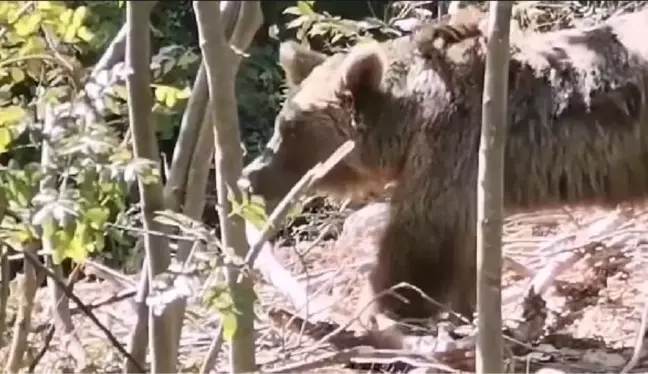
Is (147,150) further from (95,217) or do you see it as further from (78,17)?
(78,17)

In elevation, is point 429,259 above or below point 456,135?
below

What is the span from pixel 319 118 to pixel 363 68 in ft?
0.85

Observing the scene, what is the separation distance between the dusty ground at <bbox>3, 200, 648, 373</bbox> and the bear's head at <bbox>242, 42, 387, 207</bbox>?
0.26 metres

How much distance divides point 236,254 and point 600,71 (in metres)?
2.12

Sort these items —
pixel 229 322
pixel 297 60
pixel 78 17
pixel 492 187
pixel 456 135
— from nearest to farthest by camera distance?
pixel 229 322
pixel 492 187
pixel 78 17
pixel 456 135
pixel 297 60

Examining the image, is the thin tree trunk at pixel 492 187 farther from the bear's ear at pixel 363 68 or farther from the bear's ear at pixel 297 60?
the bear's ear at pixel 297 60

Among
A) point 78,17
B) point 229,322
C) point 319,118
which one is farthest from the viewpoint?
point 319,118

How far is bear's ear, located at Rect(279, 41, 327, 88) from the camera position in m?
4.00

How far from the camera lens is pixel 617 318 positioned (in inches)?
147

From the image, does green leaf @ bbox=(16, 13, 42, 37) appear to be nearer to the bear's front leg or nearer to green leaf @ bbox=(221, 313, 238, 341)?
green leaf @ bbox=(221, 313, 238, 341)

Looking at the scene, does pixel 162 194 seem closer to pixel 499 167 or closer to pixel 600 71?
pixel 499 167

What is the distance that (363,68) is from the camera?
12.3 ft

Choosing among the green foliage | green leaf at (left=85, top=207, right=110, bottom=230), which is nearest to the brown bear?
the green foliage

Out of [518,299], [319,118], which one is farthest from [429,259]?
[319,118]
